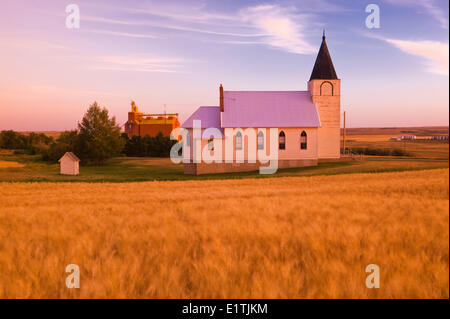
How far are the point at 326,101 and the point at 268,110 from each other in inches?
377

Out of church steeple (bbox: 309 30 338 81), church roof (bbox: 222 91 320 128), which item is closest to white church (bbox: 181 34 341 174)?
church roof (bbox: 222 91 320 128)

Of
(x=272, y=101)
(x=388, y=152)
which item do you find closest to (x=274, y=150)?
(x=272, y=101)

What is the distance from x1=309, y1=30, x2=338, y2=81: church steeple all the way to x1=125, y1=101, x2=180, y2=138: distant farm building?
51754 mm

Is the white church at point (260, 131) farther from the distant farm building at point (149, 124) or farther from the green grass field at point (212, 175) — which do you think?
the distant farm building at point (149, 124)

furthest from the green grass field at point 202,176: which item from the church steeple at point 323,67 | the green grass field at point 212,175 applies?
the church steeple at point 323,67

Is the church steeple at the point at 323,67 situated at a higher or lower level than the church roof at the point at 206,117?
higher

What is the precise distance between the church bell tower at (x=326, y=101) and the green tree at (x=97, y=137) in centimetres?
3154

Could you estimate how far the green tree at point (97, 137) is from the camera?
5122 cm

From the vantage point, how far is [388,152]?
46688 millimetres

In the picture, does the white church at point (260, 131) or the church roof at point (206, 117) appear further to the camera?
the church roof at point (206, 117)

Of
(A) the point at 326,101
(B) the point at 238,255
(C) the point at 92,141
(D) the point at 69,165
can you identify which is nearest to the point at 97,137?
(C) the point at 92,141

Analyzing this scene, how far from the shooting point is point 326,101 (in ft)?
147
